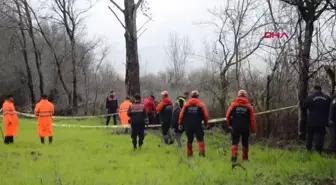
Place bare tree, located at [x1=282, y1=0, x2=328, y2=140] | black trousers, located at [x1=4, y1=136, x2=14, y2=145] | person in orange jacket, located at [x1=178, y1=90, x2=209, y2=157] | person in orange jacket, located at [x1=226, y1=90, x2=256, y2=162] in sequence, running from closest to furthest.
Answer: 1. person in orange jacket, located at [x1=226, y1=90, x2=256, y2=162]
2. person in orange jacket, located at [x1=178, y1=90, x2=209, y2=157]
3. bare tree, located at [x1=282, y1=0, x2=328, y2=140]
4. black trousers, located at [x1=4, y1=136, x2=14, y2=145]

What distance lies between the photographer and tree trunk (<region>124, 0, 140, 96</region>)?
19.4 m

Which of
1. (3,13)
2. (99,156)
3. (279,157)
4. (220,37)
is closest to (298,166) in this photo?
(279,157)

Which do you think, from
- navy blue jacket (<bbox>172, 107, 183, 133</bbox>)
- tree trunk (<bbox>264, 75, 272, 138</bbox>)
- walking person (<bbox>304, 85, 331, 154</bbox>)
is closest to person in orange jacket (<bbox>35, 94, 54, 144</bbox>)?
navy blue jacket (<bbox>172, 107, 183, 133</bbox>)

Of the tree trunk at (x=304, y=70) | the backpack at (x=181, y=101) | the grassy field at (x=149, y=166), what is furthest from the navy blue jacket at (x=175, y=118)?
the tree trunk at (x=304, y=70)

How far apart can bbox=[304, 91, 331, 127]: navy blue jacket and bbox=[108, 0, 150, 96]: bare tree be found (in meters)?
9.69

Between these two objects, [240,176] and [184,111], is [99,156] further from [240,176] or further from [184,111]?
[240,176]

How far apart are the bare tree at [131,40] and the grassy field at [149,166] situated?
5886mm

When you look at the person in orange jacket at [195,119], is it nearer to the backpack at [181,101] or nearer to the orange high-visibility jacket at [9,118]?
the backpack at [181,101]

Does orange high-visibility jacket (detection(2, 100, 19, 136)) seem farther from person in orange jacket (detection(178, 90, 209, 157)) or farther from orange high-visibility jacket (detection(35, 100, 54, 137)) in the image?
person in orange jacket (detection(178, 90, 209, 157))

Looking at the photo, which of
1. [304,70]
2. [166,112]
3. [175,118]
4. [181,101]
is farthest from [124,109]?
[304,70]

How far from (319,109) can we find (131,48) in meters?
10.1

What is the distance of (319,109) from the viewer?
39.3ft

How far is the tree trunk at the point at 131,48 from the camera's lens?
1944 cm

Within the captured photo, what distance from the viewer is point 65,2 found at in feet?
130
